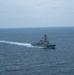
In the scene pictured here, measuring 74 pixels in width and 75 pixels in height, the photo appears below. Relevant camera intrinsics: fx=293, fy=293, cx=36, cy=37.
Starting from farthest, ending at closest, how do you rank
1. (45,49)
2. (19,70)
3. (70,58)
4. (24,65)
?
1. (45,49)
2. (70,58)
3. (24,65)
4. (19,70)

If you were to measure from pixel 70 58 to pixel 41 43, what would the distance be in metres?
45.0

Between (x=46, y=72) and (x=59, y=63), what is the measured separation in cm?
1706

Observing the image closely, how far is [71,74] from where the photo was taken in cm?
7538

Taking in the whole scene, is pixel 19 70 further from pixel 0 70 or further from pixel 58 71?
pixel 58 71

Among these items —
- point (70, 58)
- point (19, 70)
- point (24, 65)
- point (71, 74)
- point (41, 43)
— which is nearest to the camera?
point (71, 74)

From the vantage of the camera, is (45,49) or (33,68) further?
(45,49)


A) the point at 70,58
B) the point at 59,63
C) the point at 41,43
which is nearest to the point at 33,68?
the point at 59,63

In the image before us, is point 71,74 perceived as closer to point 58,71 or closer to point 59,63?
point 58,71

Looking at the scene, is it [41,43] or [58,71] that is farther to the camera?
[41,43]

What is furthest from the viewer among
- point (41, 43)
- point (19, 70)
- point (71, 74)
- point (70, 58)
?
point (41, 43)

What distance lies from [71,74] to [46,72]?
6.77 metres

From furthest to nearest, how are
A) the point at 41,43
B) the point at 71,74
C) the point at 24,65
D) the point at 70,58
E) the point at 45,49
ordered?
the point at 41,43 → the point at 45,49 → the point at 70,58 → the point at 24,65 → the point at 71,74

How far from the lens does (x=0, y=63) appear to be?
93.9 metres

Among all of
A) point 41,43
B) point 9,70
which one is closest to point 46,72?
point 9,70
